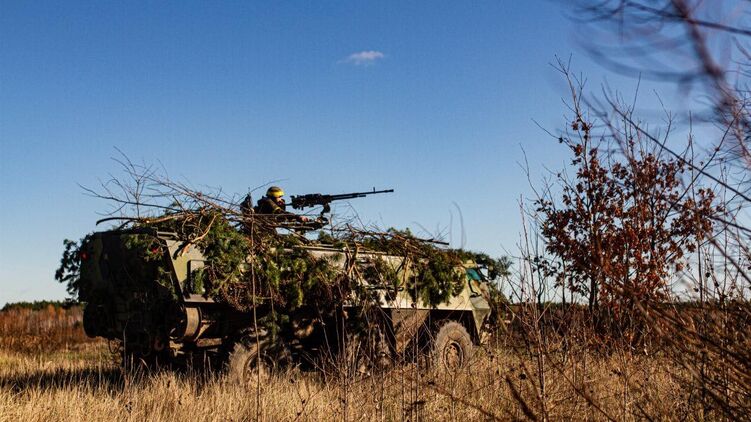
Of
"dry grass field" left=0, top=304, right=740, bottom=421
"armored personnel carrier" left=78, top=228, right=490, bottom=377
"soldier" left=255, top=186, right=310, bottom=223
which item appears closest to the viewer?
"dry grass field" left=0, top=304, right=740, bottom=421

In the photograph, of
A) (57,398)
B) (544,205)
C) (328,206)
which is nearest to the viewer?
(57,398)

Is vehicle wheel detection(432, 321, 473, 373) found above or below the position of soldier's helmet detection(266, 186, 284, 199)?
below

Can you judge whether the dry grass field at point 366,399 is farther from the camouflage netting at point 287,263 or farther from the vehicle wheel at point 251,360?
the camouflage netting at point 287,263

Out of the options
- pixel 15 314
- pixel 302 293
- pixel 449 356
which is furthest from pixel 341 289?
pixel 15 314

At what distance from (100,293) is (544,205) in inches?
271

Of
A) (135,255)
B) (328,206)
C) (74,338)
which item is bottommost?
(74,338)

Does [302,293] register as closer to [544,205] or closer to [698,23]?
[544,205]

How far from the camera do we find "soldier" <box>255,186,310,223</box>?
33.4 feet

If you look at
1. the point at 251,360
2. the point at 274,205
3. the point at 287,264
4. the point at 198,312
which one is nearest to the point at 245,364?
the point at 251,360

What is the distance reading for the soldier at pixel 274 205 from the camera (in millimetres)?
10172

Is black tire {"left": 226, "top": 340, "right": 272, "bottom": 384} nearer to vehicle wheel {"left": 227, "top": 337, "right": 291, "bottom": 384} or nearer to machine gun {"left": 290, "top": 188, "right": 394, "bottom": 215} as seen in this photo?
vehicle wheel {"left": 227, "top": 337, "right": 291, "bottom": 384}

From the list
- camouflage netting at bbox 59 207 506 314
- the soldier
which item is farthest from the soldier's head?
camouflage netting at bbox 59 207 506 314

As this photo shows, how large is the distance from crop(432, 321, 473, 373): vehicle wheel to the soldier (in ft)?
7.61

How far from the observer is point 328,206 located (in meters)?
11.0
